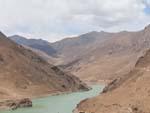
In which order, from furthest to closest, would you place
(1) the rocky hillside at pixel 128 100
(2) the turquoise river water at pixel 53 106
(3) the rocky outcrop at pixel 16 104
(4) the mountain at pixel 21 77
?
1. (4) the mountain at pixel 21 77
2. (3) the rocky outcrop at pixel 16 104
3. (2) the turquoise river water at pixel 53 106
4. (1) the rocky hillside at pixel 128 100

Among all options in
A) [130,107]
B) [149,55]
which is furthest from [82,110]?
[149,55]

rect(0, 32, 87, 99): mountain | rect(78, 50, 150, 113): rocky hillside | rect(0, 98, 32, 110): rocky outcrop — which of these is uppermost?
rect(0, 32, 87, 99): mountain

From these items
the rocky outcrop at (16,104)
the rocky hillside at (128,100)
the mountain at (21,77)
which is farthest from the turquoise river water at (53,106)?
the mountain at (21,77)

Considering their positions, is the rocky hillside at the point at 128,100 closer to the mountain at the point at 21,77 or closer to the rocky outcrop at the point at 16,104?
the rocky outcrop at the point at 16,104

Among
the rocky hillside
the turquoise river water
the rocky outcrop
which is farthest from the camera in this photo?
the rocky outcrop

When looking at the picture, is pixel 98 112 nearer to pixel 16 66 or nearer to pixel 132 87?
pixel 132 87

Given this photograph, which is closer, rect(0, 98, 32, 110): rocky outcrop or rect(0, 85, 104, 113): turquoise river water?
rect(0, 85, 104, 113): turquoise river water

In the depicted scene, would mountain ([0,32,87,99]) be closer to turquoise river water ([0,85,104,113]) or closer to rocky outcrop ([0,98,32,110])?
rocky outcrop ([0,98,32,110])

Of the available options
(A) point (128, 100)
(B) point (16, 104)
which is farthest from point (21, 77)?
(A) point (128, 100)

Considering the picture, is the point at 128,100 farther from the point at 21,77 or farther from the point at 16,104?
the point at 21,77

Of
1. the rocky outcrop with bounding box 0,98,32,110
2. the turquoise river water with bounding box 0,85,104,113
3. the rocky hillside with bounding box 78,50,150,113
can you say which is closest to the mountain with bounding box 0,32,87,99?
the rocky outcrop with bounding box 0,98,32,110
